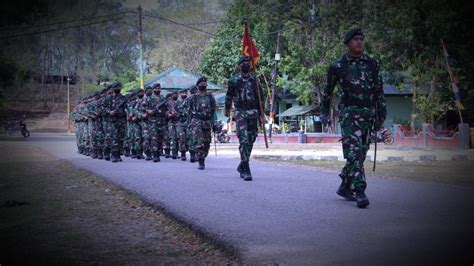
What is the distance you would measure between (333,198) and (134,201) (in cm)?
289

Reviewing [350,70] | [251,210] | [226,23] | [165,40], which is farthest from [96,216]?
[165,40]

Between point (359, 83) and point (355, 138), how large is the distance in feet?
2.23

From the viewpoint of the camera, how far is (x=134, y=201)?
294 inches

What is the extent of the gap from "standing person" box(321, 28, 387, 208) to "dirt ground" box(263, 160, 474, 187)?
372 cm

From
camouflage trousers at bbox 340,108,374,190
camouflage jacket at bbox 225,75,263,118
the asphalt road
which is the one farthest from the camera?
camouflage jacket at bbox 225,75,263,118

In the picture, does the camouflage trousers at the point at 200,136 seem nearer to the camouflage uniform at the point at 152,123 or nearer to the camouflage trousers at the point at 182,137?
the camouflage trousers at the point at 182,137

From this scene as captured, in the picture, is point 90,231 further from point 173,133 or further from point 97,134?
point 97,134

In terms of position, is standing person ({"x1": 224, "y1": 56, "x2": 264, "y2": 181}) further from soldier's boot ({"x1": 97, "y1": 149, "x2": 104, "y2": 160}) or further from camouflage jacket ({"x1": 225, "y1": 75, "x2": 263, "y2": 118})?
soldier's boot ({"x1": 97, "y1": 149, "x2": 104, "y2": 160})

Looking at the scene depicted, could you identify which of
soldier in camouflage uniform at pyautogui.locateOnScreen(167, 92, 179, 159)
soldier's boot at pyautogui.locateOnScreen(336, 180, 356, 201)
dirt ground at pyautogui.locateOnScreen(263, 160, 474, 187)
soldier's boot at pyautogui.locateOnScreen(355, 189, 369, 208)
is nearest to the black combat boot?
soldier in camouflage uniform at pyautogui.locateOnScreen(167, 92, 179, 159)

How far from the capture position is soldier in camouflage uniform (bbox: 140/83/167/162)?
1447 centimetres

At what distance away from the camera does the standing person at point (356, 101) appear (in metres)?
6.21

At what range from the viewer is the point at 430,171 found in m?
12.1

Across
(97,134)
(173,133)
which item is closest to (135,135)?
(173,133)

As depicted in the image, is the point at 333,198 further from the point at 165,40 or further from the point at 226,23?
the point at 165,40
